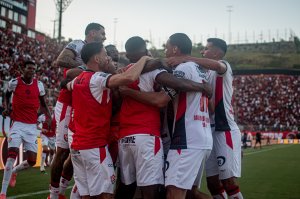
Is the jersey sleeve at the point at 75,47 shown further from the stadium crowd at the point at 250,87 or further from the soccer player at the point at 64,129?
the stadium crowd at the point at 250,87

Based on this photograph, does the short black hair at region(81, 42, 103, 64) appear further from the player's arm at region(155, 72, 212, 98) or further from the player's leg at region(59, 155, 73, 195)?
the player's leg at region(59, 155, 73, 195)

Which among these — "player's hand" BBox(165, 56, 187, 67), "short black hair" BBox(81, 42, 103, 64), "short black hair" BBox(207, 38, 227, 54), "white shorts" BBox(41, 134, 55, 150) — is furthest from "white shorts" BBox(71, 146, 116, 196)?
"white shorts" BBox(41, 134, 55, 150)

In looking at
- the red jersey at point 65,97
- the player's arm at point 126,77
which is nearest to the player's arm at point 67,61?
the red jersey at point 65,97

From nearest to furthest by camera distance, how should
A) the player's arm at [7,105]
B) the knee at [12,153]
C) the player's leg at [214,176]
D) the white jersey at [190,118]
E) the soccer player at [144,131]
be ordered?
1. the soccer player at [144,131]
2. the white jersey at [190,118]
3. the player's leg at [214,176]
4. the knee at [12,153]
5. the player's arm at [7,105]

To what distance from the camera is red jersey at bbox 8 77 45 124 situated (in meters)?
8.91

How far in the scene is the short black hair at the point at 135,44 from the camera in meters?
4.93

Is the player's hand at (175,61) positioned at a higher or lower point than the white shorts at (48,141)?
higher

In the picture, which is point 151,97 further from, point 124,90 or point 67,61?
point 67,61

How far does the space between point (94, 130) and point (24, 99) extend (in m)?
4.79

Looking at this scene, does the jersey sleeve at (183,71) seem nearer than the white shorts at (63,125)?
Yes

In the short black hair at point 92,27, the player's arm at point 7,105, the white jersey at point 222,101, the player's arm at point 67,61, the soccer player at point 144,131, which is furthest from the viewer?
the player's arm at point 7,105

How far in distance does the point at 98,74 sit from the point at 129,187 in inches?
54.3

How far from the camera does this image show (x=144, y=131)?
15.2ft

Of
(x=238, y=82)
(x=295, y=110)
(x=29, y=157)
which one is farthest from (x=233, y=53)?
(x=29, y=157)
